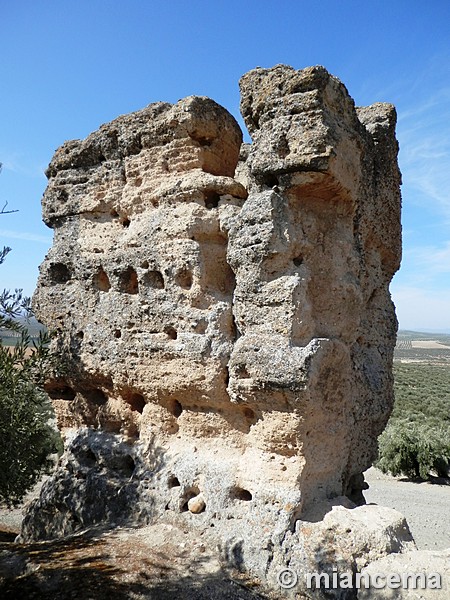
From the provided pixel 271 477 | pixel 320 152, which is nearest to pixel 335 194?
pixel 320 152

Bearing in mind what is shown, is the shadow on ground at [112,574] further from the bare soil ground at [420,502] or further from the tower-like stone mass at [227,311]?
the bare soil ground at [420,502]

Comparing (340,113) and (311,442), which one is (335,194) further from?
(311,442)

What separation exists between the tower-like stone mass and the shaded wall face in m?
0.02

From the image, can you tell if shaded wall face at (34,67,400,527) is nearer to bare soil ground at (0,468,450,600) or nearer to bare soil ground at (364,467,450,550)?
bare soil ground at (0,468,450,600)

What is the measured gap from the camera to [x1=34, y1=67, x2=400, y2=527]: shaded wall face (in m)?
5.24

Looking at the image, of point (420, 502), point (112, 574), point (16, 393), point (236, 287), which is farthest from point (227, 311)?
point (420, 502)

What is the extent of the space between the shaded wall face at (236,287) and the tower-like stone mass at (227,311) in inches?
0.9

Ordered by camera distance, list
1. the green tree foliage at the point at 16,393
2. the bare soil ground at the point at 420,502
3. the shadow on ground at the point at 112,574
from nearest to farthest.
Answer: the shadow on ground at the point at 112,574
the green tree foliage at the point at 16,393
the bare soil ground at the point at 420,502

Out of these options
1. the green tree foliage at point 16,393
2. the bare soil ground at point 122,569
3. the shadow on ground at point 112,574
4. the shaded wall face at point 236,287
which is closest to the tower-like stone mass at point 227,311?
the shaded wall face at point 236,287

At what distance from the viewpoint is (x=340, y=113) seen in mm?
5691

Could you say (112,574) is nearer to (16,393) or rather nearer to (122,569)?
(122,569)

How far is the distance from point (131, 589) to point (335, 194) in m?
4.67

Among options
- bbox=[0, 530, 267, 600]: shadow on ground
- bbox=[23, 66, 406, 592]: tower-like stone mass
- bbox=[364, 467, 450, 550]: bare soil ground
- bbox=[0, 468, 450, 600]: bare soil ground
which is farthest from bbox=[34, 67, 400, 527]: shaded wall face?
bbox=[364, 467, 450, 550]: bare soil ground

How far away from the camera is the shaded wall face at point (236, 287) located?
5.24m
